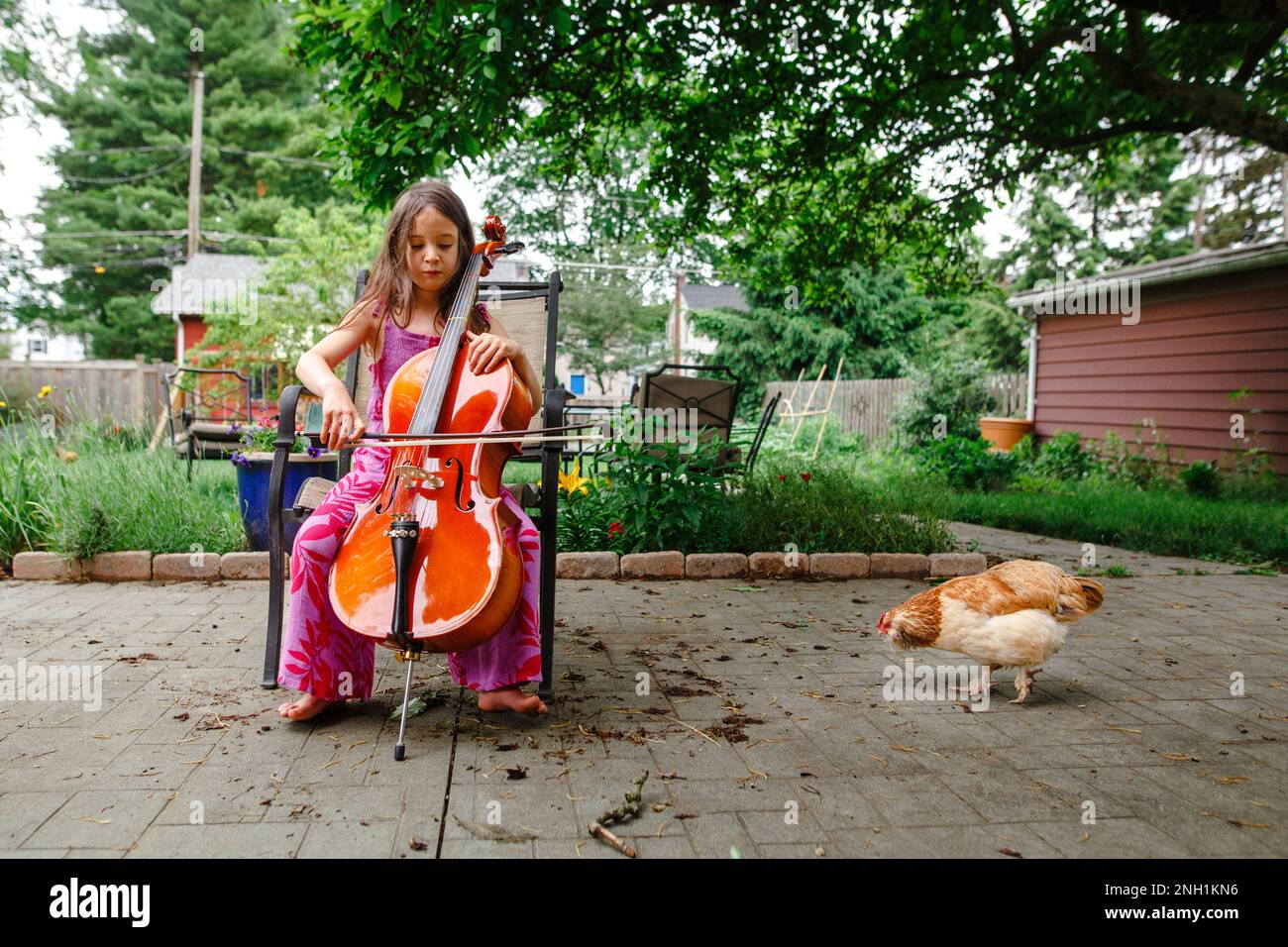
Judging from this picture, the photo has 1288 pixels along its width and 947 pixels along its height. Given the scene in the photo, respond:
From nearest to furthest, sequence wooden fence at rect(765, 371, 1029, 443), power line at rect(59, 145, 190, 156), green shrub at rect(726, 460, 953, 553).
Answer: green shrub at rect(726, 460, 953, 553) < wooden fence at rect(765, 371, 1029, 443) < power line at rect(59, 145, 190, 156)

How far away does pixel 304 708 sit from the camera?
7.91 ft

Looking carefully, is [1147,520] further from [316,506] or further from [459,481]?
[316,506]

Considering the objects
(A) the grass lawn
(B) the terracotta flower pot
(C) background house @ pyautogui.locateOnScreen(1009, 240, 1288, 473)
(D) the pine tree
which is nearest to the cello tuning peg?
(A) the grass lawn

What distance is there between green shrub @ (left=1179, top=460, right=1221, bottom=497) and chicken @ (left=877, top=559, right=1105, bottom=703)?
7.56 m

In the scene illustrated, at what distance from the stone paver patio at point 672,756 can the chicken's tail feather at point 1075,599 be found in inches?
11.6

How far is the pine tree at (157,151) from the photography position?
79.0ft

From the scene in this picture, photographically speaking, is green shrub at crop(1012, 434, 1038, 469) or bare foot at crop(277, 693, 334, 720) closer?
bare foot at crop(277, 693, 334, 720)

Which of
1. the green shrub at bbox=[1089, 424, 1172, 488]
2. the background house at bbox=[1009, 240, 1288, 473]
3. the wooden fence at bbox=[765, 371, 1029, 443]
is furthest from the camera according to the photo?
the wooden fence at bbox=[765, 371, 1029, 443]

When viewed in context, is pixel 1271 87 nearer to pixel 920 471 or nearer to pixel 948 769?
pixel 920 471

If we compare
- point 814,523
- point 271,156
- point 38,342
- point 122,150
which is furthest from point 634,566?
point 38,342

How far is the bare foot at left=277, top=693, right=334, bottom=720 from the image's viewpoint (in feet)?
7.91

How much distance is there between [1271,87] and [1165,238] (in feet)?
67.7

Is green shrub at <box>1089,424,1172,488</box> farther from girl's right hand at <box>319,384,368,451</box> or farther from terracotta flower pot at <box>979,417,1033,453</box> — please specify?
girl's right hand at <box>319,384,368,451</box>
